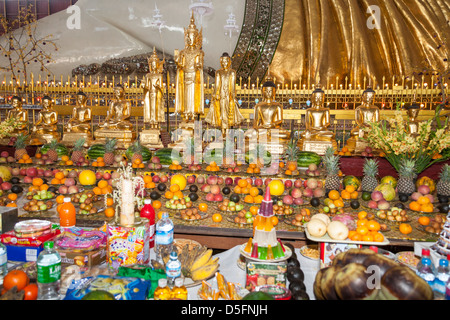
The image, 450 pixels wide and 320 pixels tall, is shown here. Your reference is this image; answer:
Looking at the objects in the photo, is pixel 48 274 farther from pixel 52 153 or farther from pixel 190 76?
pixel 190 76

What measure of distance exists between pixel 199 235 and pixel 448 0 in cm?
574

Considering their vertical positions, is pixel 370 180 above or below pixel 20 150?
below

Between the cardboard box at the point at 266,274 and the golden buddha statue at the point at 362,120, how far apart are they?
9.77 feet

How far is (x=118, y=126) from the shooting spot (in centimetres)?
471

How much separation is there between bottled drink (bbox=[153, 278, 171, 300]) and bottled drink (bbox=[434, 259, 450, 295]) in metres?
0.95

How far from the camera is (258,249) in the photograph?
1596mm

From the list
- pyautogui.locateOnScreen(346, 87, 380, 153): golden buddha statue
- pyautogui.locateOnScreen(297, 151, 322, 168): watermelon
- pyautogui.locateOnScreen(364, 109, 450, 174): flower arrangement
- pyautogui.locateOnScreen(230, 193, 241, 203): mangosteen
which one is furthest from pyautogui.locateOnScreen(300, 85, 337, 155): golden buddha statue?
pyautogui.locateOnScreen(230, 193, 241, 203): mangosteen

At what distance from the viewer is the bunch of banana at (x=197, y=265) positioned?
5.51 ft

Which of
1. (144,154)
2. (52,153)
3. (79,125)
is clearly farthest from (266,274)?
(79,125)

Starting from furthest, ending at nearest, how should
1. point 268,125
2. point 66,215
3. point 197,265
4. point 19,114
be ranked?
point 19,114 → point 268,125 → point 66,215 → point 197,265

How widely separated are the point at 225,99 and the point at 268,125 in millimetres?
578

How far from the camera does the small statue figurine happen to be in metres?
4.35
